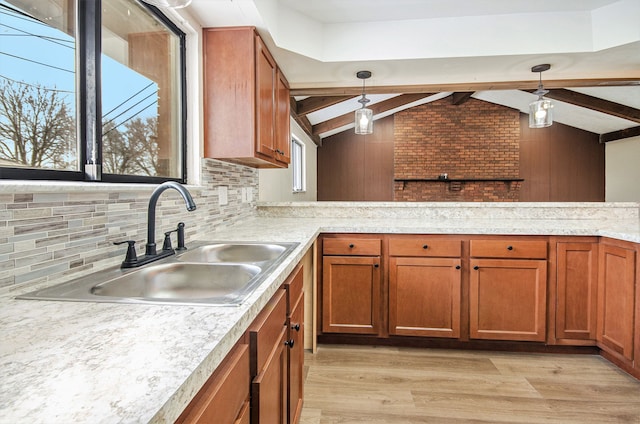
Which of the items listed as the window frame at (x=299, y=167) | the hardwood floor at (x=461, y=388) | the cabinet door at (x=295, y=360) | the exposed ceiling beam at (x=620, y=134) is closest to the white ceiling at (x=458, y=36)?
the cabinet door at (x=295, y=360)

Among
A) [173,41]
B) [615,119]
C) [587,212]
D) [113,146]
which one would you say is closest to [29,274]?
[113,146]

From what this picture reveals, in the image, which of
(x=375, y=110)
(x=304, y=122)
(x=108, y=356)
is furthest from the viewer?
(x=375, y=110)

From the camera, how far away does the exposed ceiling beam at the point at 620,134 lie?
674 centimetres

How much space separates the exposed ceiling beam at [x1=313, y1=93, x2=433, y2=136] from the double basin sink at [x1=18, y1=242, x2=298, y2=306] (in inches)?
227

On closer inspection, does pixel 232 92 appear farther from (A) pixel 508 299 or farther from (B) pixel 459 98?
(B) pixel 459 98

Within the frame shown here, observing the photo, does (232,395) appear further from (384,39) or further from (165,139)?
(384,39)

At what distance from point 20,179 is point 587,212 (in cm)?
345

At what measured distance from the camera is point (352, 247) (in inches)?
92.7

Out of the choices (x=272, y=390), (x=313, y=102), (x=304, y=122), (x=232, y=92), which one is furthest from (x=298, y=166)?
(x=272, y=390)

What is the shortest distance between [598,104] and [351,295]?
609 centimetres

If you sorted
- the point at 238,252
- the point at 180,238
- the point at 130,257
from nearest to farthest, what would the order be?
1. the point at 130,257
2. the point at 180,238
3. the point at 238,252

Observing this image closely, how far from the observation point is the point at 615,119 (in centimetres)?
675

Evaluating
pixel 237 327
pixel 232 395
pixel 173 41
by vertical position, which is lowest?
pixel 232 395

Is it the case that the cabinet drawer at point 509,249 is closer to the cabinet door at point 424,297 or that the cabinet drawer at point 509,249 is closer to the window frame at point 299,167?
the cabinet door at point 424,297
